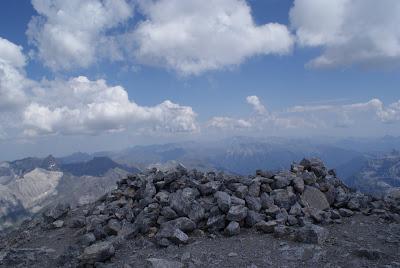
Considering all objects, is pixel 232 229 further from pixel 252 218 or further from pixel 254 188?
pixel 254 188

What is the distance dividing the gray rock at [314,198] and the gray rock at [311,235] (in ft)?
17.9

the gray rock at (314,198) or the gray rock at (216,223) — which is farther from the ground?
the gray rock at (314,198)

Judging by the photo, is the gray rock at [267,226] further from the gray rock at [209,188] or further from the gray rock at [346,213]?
the gray rock at [346,213]

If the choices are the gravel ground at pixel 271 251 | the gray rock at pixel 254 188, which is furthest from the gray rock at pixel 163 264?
the gray rock at pixel 254 188

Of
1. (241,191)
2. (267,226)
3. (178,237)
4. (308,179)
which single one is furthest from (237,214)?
(308,179)

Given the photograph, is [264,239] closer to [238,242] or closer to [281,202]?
[238,242]

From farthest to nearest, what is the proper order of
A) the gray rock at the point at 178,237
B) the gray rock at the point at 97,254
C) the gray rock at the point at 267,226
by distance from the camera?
1. the gray rock at the point at 267,226
2. the gray rock at the point at 178,237
3. the gray rock at the point at 97,254

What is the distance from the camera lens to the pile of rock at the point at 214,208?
19.0 m

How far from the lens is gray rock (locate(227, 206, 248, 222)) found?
64.4ft

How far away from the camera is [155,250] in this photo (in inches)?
704

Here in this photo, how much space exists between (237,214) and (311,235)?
4288 mm

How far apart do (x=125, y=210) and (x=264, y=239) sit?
9821 mm

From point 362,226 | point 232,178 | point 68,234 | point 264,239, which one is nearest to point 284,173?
point 232,178

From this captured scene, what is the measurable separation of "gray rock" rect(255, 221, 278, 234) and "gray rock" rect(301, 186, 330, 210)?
492 centimetres
